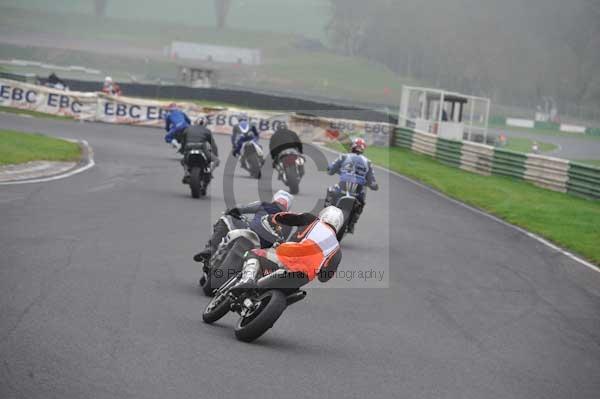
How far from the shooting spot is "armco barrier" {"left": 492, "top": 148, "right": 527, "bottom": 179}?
30.9 meters

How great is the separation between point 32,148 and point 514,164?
49.7ft

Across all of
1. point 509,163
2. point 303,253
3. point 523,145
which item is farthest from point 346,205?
point 523,145

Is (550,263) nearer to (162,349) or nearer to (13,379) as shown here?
(162,349)

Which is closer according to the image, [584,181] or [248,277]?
[248,277]

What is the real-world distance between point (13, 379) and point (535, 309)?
7.59 metres

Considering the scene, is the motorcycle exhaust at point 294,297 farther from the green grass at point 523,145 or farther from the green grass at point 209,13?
the green grass at point 209,13

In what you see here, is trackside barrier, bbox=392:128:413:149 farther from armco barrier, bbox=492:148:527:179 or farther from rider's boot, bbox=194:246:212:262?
rider's boot, bbox=194:246:212:262

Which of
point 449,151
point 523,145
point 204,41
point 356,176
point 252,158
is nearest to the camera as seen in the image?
point 356,176

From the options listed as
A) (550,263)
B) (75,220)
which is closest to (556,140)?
(550,263)

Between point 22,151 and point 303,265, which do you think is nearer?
point 303,265

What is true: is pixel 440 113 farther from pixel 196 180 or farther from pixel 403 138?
pixel 196 180

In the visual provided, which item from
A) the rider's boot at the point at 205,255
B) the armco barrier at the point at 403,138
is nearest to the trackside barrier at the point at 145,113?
the armco barrier at the point at 403,138

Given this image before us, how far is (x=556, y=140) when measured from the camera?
6391cm

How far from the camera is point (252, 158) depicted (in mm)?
23938
